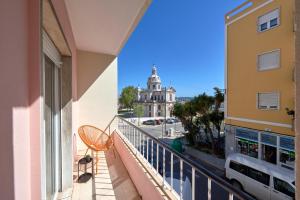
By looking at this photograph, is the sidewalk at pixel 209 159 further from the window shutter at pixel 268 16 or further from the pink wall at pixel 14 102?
the pink wall at pixel 14 102

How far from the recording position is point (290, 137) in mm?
7449

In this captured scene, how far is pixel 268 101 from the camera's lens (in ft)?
27.6

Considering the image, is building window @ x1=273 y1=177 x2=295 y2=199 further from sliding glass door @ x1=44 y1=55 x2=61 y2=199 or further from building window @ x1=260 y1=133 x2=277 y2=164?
sliding glass door @ x1=44 y1=55 x2=61 y2=199

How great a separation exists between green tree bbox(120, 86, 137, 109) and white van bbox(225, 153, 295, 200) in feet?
106

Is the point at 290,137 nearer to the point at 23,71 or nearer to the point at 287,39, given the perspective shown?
the point at 287,39

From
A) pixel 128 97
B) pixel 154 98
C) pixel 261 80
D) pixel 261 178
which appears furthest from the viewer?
pixel 128 97

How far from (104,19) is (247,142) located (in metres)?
9.69

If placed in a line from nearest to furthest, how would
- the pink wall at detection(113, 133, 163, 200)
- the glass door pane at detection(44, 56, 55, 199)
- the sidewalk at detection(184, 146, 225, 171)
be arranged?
the pink wall at detection(113, 133, 163, 200)
the glass door pane at detection(44, 56, 55, 199)
the sidewalk at detection(184, 146, 225, 171)

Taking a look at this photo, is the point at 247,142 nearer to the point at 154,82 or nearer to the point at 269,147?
the point at 269,147

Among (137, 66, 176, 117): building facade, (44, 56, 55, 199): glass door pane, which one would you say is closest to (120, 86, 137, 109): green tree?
(137, 66, 176, 117): building facade

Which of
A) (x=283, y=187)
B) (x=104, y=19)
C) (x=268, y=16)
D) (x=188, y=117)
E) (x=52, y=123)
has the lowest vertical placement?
(x=283, y=187)

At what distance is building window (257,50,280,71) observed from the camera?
316 inches

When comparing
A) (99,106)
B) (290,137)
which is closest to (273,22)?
(290,137)

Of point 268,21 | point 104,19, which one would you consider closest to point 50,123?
point 104,19
